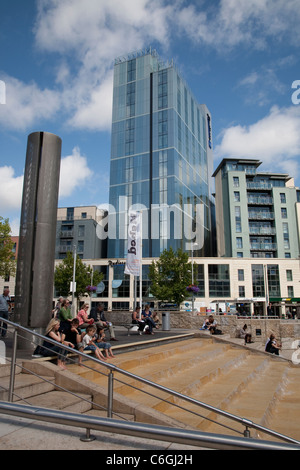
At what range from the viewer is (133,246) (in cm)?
2014

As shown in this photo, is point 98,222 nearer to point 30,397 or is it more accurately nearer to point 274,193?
point 274,193

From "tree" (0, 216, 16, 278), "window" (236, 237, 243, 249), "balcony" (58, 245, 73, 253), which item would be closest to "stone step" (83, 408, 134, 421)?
"tree" (0, 216, 16, 278)

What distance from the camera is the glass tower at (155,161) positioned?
69500mm

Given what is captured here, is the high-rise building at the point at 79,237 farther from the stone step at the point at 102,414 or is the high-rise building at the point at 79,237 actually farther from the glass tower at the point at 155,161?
the stone step at the point at 102,414

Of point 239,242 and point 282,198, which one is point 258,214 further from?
point 239,242

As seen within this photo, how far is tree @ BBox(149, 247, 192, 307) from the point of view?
138 ft

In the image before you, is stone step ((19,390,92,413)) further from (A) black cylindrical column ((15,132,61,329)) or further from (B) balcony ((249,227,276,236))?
(B) balcony ((249,227,276,236))

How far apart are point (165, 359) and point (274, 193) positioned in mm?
64006

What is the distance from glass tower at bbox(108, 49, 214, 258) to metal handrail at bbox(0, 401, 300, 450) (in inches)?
2494

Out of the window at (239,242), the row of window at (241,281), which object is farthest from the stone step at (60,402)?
the window at (239,242)

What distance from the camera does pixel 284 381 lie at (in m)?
10.5

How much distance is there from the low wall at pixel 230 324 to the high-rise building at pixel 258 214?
33580 millimetres

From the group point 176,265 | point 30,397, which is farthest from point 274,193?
point 30,397

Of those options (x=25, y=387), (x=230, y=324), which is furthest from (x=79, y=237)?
(x=25, y=387)
